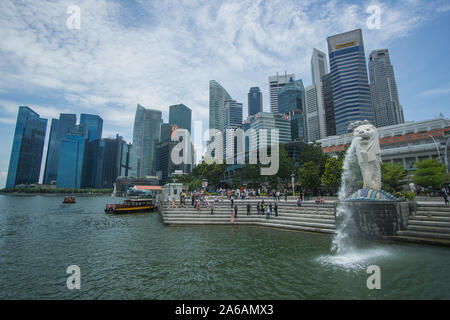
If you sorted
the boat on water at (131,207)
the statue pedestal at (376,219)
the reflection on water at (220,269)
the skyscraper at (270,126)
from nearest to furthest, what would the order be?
the reflection on water at (220,269) < the statue pedestal at (376,219) < the boat on water at (131,207) < the skyscraper at (270,126)

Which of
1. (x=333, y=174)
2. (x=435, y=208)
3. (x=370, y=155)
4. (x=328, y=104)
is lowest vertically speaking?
(x=435, y=208)

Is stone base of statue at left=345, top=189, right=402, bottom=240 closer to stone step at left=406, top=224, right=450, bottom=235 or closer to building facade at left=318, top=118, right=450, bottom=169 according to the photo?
stone step at left=406, top=224, right=450, bottom=235

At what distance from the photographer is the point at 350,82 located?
145 metres

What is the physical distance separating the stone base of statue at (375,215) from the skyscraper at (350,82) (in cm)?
14167

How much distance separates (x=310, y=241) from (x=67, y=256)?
49.1ft

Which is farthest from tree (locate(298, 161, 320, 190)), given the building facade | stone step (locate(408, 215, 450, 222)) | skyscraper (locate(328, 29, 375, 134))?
skyscraper (locate(328, 29, 375, 134))

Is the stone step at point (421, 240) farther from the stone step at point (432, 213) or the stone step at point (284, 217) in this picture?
the stone step at point (284, 217)

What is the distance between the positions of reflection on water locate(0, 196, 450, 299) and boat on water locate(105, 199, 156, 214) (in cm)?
2157

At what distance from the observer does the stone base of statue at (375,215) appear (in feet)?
47.7

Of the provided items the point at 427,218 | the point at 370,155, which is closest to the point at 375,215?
the point at 427,218

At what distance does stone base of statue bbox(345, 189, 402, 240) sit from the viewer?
1454 centimetres

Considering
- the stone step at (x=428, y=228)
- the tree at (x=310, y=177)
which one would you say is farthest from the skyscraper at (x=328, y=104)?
the stone step at (x=428, y=228)

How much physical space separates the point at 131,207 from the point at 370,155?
36.5m

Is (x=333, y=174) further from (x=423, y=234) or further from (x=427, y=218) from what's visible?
(x=423, y=234)
